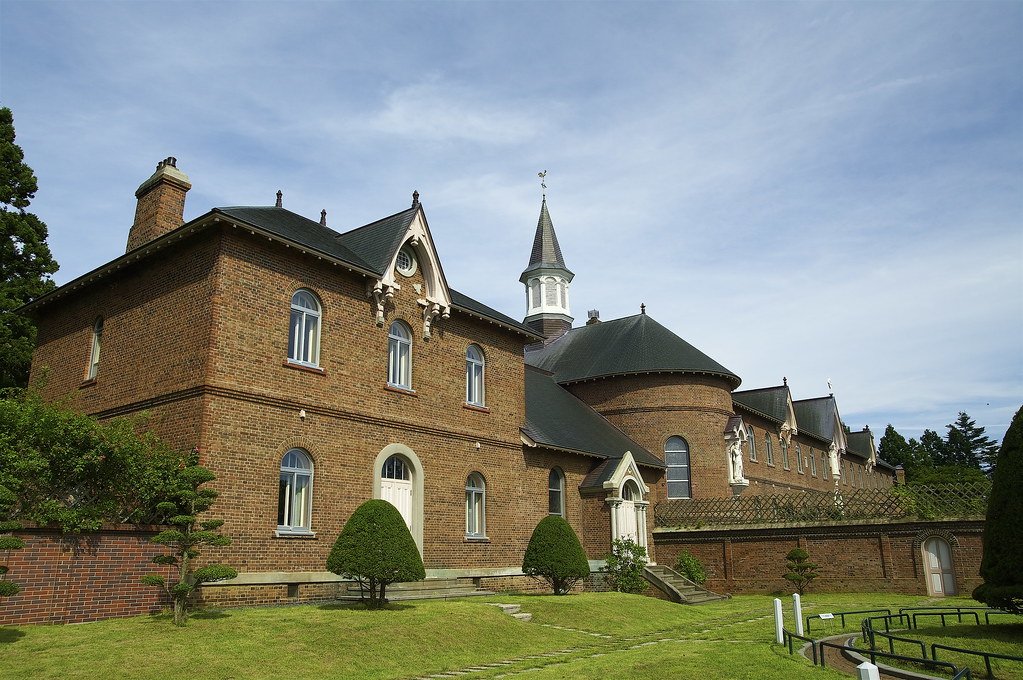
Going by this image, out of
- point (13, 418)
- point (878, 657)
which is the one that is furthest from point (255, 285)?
point (878, 657)

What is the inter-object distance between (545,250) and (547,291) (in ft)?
9.90

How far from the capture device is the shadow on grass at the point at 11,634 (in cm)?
1131

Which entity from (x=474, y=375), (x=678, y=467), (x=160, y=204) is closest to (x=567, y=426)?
(x=474, y=375)

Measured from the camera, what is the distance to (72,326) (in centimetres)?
2127

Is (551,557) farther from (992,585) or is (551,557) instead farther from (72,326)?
(72,326)

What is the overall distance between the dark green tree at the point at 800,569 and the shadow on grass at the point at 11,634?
73.2 ft

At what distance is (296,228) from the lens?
19.7m

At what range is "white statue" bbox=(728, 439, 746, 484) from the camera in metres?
34.3

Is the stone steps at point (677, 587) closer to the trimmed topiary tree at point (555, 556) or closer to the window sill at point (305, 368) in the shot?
the trimmed topiary tree at point (555, 556)

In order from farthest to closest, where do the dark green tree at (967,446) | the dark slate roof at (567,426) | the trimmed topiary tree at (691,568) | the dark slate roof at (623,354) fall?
the dark green tree at (967,446) → the dark slate roof at (623,354) → the trimmed topiary tree at (691,568) → the dark slate roof at (567,426)

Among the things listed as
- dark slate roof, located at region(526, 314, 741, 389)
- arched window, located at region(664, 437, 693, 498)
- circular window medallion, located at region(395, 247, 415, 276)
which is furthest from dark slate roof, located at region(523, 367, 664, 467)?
circular window medallion, located at region(395, 247, 415, 276)

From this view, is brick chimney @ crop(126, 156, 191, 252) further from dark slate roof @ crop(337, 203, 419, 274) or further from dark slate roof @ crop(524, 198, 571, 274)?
dark slate roof @ crop(524, 198, 571, 274)

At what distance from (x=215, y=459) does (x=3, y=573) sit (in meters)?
4.42

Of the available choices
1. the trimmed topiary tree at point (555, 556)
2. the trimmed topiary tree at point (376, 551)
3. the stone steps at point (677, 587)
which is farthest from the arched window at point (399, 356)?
the stone steps at point (677, 587)
